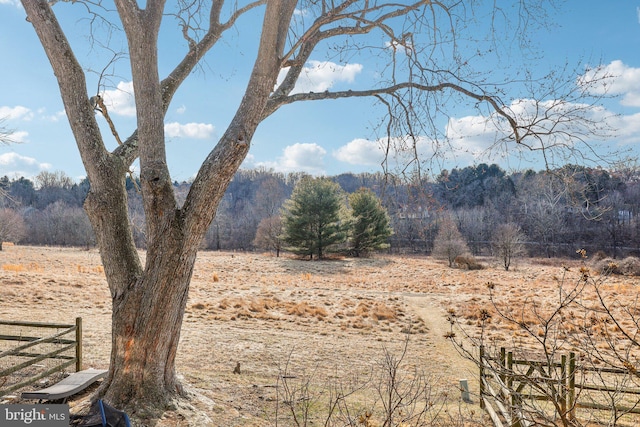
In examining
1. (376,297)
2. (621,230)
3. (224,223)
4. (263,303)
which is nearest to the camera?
(263,303)

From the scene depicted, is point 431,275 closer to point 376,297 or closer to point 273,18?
point 376,297

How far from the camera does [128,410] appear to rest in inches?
149

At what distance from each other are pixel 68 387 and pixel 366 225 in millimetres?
30052

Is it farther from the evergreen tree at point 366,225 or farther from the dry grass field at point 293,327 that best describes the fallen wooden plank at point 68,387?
the evergreen tree at point 366,225

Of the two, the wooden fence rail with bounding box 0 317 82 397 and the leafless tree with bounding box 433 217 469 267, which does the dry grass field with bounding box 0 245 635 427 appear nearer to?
the wooden fence rail with bounding box 0 317 82 397

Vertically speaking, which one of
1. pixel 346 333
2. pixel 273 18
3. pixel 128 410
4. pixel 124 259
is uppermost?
pixel 273 18

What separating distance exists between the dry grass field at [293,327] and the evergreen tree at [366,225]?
10.9m

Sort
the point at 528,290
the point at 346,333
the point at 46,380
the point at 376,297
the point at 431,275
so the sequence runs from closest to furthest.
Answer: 1. the point at 46,380
2. the point at 346,333
3. the point at 376,297
4. the point at 528,290
5. the point at 431,275

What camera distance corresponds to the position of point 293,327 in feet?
36.6

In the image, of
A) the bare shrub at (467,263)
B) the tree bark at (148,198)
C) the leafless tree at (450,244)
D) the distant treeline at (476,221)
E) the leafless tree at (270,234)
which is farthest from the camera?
the distant treeline at (476,221)

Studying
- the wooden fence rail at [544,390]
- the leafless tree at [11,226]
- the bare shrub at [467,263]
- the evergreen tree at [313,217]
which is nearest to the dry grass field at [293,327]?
the wooden fence rail at [544,390]

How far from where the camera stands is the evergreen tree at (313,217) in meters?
32.0

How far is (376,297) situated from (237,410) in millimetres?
11900

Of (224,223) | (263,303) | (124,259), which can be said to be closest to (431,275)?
(263,303)
